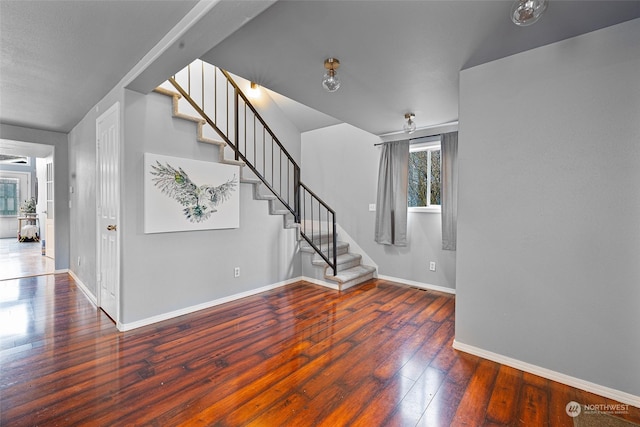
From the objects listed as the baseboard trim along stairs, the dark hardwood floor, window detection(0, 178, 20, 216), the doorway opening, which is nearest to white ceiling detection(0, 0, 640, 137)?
the baseboard trim along stairs

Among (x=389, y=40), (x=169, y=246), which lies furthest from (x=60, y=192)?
(x=389, y=40)

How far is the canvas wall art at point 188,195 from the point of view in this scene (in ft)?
9.08

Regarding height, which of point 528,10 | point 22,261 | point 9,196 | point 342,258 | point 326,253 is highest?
point 528,10

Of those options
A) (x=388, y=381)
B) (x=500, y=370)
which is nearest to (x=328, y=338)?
(x=388, y=381)

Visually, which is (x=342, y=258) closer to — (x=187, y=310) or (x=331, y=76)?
(x=187, y=310)

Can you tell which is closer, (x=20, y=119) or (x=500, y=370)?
(x=500, y=370)

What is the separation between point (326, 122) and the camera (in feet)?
16.9

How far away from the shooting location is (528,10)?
1.44 m

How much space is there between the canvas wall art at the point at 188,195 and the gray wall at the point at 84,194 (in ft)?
2.75

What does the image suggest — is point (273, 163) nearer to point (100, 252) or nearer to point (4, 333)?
point (100, 252)

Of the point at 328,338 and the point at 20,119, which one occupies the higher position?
the point at 20,119

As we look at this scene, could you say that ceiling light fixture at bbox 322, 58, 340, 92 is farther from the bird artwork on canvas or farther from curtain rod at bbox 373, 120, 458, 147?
curtain rod at bbox 373, 120, 458, 147

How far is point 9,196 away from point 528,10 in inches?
498

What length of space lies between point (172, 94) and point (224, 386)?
2712 millimetres
